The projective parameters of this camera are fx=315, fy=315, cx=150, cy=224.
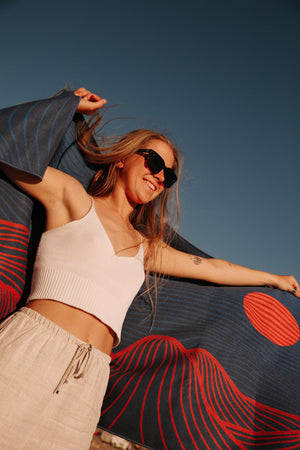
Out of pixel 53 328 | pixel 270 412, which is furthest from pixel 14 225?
pixel 270 412

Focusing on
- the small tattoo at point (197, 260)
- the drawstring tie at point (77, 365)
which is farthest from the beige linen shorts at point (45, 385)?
the small tattoo at point (197, 260)

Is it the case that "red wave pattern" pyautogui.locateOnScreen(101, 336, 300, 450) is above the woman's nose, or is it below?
below

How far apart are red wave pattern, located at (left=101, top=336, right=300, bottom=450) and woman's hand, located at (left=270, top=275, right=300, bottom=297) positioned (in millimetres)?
1001

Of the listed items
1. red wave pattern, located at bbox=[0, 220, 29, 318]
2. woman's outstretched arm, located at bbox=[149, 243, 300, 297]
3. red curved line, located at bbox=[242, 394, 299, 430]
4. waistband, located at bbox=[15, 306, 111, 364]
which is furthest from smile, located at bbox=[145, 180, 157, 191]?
red curved line, located at bbox=[242, 394, 299, 430]

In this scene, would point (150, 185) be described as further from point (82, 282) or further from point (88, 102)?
point (82, 282)

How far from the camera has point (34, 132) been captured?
194 centimetres

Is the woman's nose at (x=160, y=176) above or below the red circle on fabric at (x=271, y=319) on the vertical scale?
above

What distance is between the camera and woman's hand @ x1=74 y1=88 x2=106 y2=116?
2.40 metres

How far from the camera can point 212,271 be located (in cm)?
290

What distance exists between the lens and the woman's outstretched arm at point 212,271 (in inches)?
113

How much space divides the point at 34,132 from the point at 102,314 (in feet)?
4.02

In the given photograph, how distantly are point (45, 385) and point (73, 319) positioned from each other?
1.29 ft

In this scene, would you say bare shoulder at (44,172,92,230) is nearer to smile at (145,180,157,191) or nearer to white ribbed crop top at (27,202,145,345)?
Answer: white ribbed crop top at (27,202,145,345)

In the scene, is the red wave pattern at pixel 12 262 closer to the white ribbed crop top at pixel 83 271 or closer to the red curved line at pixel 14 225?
the red curved line at pixel 14 225
